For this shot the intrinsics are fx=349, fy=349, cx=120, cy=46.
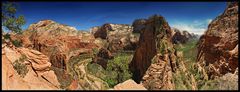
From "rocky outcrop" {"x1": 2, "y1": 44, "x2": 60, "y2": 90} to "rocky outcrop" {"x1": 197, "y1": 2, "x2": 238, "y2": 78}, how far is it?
2380cm

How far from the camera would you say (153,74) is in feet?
184

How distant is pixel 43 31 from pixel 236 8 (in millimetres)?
72225

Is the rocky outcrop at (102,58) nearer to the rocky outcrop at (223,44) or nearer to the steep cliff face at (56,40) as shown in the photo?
the steep cliff face at (56,40)

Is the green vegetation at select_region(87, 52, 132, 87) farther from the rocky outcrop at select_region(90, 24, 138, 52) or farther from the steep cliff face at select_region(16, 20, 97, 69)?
the rocky outcrop at select_region(90, 24, 138, 52)

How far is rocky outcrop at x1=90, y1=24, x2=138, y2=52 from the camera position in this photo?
461 feet

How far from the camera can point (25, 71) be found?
89.9 feet

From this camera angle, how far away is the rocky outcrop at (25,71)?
23.0 meters

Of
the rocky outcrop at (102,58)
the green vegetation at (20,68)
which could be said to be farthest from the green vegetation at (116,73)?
the green vegetation at (20,68)

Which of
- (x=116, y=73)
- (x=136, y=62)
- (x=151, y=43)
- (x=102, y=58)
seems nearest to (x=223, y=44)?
(x=151, y=43)

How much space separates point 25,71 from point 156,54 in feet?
116

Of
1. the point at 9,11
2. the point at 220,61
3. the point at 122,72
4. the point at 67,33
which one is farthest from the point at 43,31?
the point at 9,11

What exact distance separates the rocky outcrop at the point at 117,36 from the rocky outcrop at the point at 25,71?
98141 mm

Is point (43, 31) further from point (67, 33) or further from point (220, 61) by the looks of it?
point (220, 61)

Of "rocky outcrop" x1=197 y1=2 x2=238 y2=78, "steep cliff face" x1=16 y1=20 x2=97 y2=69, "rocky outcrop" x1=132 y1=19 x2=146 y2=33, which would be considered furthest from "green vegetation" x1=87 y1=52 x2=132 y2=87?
"rocky outcrop" x1=132 y1=19 x2=146 y2=33
